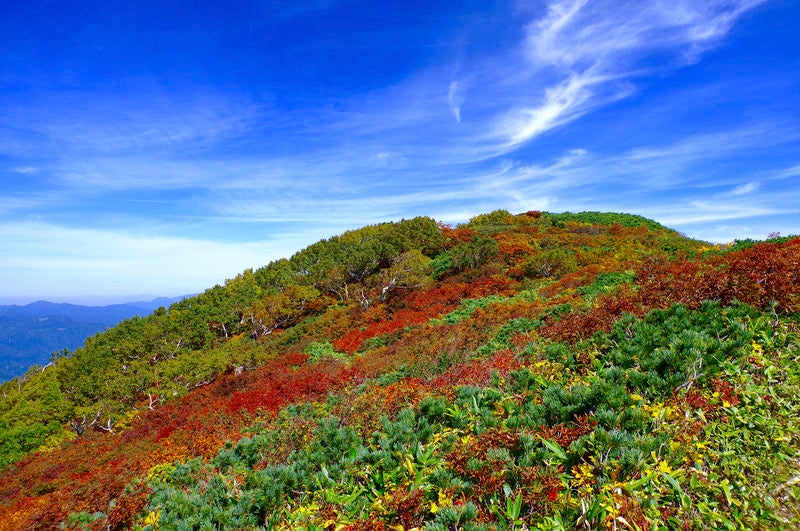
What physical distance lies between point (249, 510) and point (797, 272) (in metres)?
8.91

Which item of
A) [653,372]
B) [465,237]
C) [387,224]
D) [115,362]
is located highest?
[387,224]

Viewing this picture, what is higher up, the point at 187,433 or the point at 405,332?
the point at 405,332

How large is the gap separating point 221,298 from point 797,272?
1387 inches

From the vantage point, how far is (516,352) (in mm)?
7598

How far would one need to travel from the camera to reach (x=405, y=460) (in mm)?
4086

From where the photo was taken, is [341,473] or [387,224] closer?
[341,473]

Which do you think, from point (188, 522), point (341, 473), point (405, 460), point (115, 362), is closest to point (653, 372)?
point (405, 460)

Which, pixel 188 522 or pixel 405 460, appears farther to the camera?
pixel 405 460

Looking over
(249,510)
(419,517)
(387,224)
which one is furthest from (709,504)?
(387,224)

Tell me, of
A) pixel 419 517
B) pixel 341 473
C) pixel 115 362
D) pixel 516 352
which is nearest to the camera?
pixel 419 517

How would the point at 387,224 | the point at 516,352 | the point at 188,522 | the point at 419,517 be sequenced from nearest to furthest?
the point at 419,517, the point at 188,522, the point at 516,352, the point at 387,224

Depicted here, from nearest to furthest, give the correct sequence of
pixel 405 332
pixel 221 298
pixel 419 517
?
pixel 419 517
pixel 405 332
pixel 221 298

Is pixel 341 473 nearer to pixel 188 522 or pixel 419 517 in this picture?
pixel 419 517

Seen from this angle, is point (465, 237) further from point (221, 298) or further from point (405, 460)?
point (405, 460)
